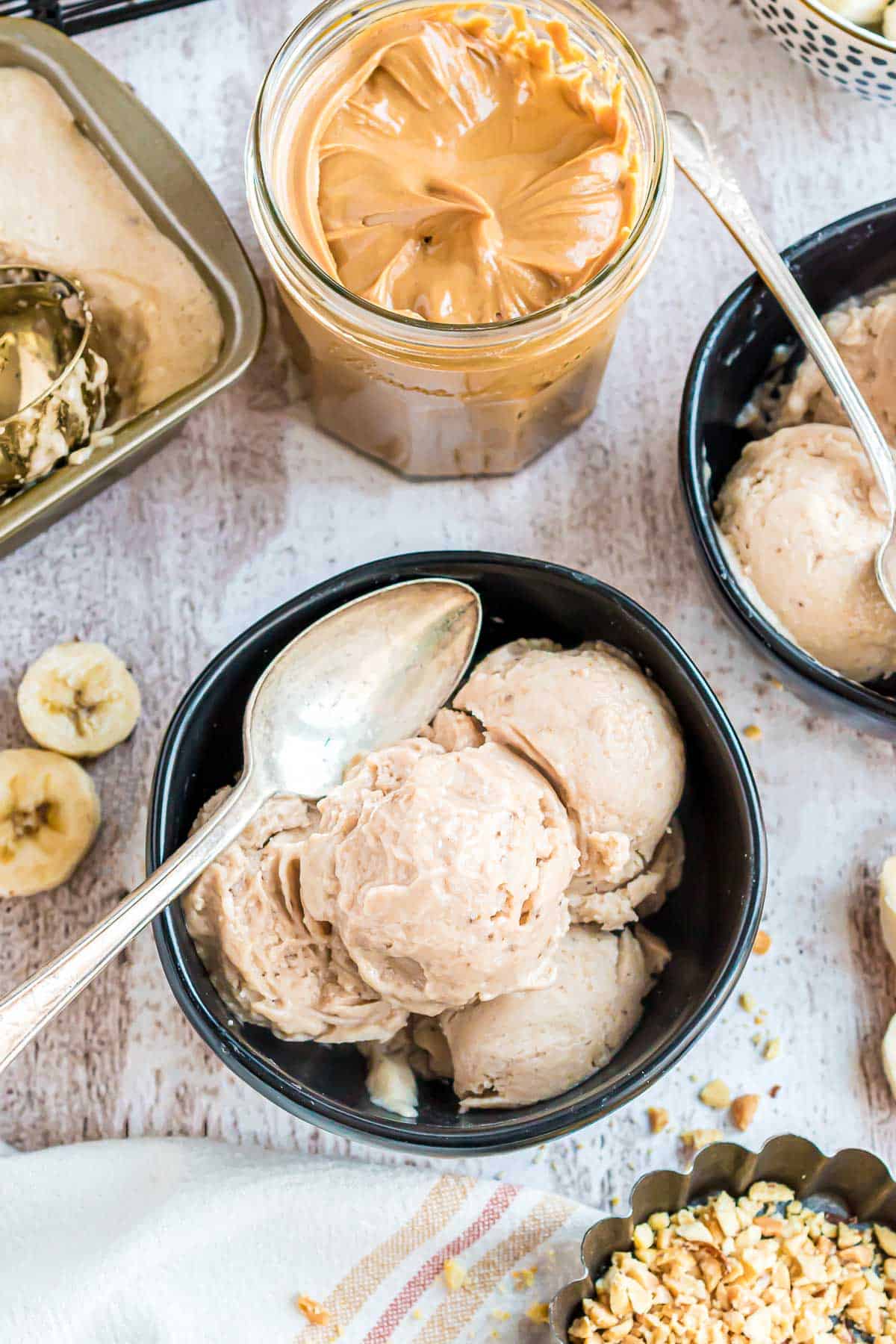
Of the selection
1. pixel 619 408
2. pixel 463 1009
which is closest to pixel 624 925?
pixel 463 1009

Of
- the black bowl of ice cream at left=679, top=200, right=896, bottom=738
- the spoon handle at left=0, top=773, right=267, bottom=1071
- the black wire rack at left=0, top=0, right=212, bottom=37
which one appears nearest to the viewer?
the spoon handle at left=0, top=773, right=267, bottom=1071

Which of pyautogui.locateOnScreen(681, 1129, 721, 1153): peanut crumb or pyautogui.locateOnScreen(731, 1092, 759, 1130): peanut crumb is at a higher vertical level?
pyautogui.locateOnScreen(731, 1092, 759, 1130): peanut crumb

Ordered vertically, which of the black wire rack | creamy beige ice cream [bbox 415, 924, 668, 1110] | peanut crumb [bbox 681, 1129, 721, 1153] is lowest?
peanut crumb [bbox 681, 1129, 721, 1153]

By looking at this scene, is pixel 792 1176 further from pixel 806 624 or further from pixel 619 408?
pixel 619 408

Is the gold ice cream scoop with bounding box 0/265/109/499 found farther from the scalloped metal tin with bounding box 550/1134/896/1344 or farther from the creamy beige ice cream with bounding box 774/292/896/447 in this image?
the scalloped metal tin with bounding box 550/1134/896/1344

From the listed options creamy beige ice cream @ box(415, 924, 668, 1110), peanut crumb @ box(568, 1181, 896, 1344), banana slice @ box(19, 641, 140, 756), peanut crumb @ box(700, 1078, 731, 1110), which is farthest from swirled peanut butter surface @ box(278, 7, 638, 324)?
peanut crumb @ box(568, 1181, 896, 1344)

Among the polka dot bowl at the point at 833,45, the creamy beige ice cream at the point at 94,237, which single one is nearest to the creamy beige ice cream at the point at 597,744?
the creamy beige ice cream at the point at 94,237

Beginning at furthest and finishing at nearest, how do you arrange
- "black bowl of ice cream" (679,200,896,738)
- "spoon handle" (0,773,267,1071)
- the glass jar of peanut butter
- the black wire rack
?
1. the black wire rack
2. "black bowl of ice cream" (679,200,896,738)
3. the glass jar of peanut butter
4. "spoon handle" (0,773,267,1071)
